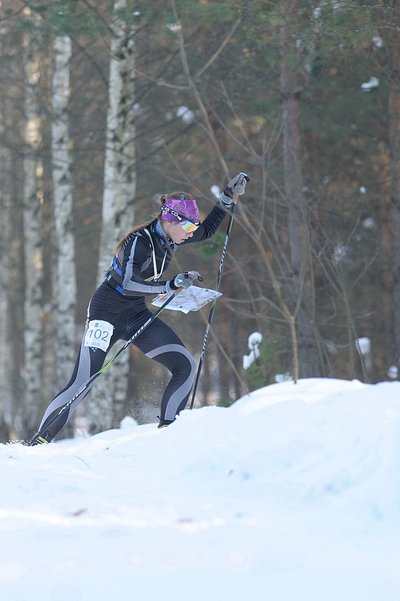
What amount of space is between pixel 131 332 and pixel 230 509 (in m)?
3.06

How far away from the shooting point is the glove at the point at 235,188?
7527 millimetres

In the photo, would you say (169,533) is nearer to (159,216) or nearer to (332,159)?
(159,216)

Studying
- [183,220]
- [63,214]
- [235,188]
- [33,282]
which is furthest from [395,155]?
[33,282]

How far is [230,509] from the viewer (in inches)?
178

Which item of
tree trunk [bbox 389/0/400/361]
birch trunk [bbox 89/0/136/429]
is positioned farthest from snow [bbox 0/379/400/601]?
tree trunk [bbox 389/0/400/361]

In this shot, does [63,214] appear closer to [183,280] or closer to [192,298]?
[192,298]

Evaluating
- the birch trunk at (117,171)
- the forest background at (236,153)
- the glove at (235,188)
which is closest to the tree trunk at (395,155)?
the forest background at (236,153)

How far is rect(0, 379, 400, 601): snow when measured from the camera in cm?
372

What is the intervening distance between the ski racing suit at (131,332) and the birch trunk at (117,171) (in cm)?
494

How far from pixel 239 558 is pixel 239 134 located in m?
15.3

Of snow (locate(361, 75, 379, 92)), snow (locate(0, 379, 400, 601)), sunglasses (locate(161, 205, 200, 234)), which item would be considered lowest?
snow (locate(0, 379, 400, 601))

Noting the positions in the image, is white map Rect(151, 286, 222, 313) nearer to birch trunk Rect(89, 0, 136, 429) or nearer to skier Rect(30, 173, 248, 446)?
skier Rect(30, 173, 248, 446)

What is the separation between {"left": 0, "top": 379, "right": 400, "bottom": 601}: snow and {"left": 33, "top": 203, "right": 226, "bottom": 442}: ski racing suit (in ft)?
4.06

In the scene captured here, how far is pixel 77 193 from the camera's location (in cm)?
2225
